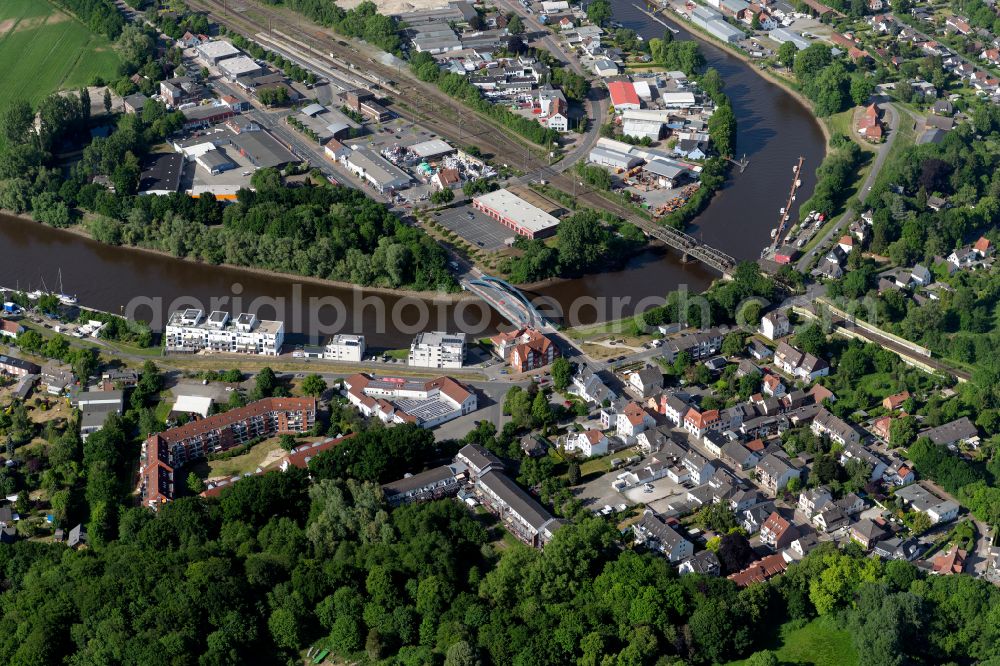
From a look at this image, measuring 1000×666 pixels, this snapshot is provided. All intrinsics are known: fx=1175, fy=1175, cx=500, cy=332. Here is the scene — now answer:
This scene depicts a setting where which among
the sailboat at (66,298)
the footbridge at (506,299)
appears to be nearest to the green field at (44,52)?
the sailboat at (66,298)

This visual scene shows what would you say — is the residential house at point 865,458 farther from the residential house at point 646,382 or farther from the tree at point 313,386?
the tree at point 313,386

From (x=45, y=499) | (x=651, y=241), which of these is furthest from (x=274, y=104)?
(x=45, y=499)

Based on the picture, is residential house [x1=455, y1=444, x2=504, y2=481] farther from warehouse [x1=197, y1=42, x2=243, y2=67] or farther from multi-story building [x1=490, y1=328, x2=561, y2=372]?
warehouse [x1=197, y1=42, x2=243, y2=67]

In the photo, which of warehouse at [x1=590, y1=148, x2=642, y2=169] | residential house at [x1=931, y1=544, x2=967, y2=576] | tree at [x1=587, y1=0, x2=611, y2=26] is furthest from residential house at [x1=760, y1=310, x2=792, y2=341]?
tree at [x1=587, y1=0, x2=611, y2=26]

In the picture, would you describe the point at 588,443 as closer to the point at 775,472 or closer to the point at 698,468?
the point at 698,468

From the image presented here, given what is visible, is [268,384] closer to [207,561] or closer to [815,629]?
[207,561]

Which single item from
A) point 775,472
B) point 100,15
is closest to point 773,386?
point 775,472
